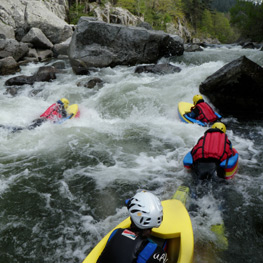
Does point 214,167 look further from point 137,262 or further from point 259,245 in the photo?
point 137,262

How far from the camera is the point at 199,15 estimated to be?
4209 centimetres

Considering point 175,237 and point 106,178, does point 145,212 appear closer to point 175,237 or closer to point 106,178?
point 175,237

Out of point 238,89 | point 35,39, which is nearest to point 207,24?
point 35,39

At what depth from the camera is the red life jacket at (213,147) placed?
3846 millimetres

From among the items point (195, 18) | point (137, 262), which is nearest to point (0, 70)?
point (137, 262)

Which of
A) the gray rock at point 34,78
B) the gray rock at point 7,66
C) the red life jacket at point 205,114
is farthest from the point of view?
the gray rock at point 7,66

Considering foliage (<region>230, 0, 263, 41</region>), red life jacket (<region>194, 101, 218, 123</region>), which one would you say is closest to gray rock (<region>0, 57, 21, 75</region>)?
red life jacket (<region>194, 101, 218, 123</region>)

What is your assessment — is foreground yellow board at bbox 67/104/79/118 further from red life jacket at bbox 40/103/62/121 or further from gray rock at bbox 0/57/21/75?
gray rock at bbox 0/57/21/75

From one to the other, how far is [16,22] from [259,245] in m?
19.0

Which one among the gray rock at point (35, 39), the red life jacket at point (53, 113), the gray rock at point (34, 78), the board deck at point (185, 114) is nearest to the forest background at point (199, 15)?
the gray rock at point (35, 39)

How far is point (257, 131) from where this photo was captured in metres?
6.00

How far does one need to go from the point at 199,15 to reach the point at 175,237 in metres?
46.9

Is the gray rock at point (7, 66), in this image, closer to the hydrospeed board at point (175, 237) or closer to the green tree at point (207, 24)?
the hydrospeed board at point (175, 237)

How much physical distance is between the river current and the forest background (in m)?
21.5
